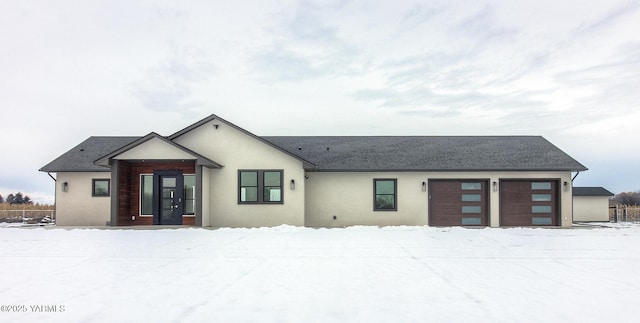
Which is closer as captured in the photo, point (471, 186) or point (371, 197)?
point (371, 197)

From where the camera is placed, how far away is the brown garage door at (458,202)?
811 inches

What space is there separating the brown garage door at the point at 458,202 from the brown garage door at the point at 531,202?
0.96 meters

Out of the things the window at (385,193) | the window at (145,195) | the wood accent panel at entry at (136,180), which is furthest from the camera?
the window at (385,193)

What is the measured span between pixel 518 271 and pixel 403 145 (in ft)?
48.4

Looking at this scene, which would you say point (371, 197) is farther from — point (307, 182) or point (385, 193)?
point (307, 182)

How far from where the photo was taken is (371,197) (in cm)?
2042

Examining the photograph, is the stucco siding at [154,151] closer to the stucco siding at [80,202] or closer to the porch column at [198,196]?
the porch column at [198,196]

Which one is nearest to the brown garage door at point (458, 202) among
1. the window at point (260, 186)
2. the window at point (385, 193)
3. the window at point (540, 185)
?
the window at point (385, 193)

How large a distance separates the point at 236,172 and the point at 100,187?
7120 millimetres

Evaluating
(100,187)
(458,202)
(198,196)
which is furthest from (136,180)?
(458,202)

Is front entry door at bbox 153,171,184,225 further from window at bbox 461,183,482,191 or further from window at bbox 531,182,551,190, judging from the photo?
window at bbox 531,182,551,190

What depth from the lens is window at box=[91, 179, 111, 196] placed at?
21.0 m

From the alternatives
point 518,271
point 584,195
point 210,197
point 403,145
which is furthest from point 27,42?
point 584,195

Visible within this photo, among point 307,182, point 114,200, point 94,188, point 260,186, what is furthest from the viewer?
point 94,188
